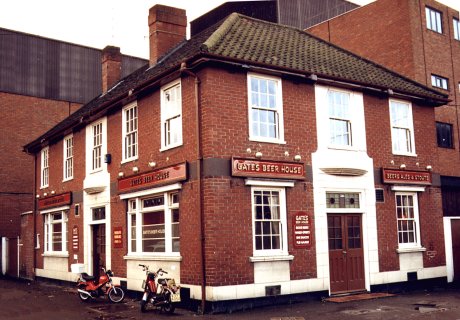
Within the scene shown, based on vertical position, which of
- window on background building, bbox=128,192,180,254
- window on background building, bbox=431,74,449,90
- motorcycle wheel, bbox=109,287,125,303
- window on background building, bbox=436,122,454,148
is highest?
window on background building, bbox=431,74,449,90

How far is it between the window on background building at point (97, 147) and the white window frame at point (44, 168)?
17.0 feet

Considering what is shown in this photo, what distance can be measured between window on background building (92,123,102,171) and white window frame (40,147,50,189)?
5167 mm

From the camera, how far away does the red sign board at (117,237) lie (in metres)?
17.5

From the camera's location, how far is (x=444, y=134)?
27.8 meters

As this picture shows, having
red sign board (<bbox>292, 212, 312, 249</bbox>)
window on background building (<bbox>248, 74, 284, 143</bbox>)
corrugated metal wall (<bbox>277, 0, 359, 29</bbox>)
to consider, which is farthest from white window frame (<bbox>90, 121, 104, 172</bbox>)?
corrugated metal wall (<bbox>277, 0, 359, 29</bbox>)

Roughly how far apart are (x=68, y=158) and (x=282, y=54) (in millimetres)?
10477

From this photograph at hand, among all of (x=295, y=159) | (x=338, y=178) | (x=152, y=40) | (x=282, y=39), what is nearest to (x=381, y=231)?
(x=338, y=178)

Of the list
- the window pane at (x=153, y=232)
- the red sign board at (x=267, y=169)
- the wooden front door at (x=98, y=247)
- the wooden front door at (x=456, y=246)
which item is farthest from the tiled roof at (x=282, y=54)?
the wooden front door at (x=456, y=246)

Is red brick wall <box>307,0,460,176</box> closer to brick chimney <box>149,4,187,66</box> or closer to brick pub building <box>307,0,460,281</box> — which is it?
brick pub building <box>307,0,460,281</box>

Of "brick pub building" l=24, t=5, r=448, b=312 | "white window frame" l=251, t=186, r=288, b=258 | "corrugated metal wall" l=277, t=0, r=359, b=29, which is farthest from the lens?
"corrugated metal wall" l=277, t=0, r=359, b=29

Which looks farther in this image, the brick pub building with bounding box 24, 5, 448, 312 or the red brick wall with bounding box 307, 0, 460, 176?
the red brick wall with bounding box 307, 0, 460, 176

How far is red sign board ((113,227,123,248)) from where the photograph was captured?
1750cm

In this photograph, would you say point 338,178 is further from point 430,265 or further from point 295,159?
point 430,265

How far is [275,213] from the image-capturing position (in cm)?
1483
